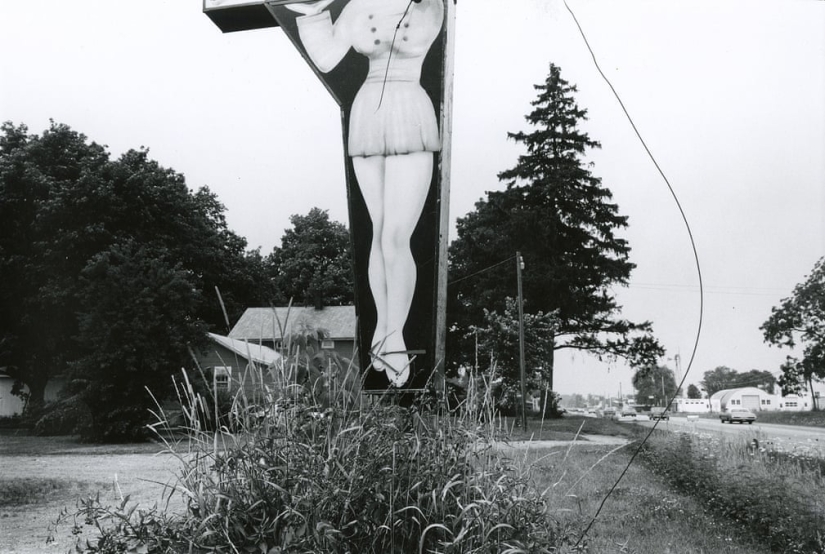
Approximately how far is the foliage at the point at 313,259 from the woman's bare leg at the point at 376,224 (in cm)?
197

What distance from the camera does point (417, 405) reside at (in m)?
3.13

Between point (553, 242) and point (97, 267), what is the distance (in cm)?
1020

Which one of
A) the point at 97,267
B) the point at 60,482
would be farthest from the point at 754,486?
the point at 97,267

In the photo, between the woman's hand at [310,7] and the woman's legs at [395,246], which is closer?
the woman's legs at [395,246]

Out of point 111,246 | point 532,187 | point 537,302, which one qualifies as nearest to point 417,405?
point 532,187

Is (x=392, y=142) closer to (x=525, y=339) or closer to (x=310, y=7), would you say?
(x=310, y=7)

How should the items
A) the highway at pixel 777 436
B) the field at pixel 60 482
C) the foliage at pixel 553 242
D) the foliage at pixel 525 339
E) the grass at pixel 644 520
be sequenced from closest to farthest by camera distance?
the grass at pixel 644 520 → the field at pixel 60 482 → the highway at pixel 777 436 → the foliage at pixel 553 242 → the foliage at pixel 525 339

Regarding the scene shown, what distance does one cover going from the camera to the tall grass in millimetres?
2443

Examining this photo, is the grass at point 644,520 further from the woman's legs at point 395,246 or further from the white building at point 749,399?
the white building at point 749,399

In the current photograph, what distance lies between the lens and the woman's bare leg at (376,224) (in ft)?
11.7

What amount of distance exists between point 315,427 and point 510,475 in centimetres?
90

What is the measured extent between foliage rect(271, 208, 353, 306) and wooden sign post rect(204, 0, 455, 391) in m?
1.97

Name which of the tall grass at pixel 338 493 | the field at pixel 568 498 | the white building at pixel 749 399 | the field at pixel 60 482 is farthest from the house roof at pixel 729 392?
the tall grass at pixel 338 493

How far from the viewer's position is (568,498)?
6.16 metres
